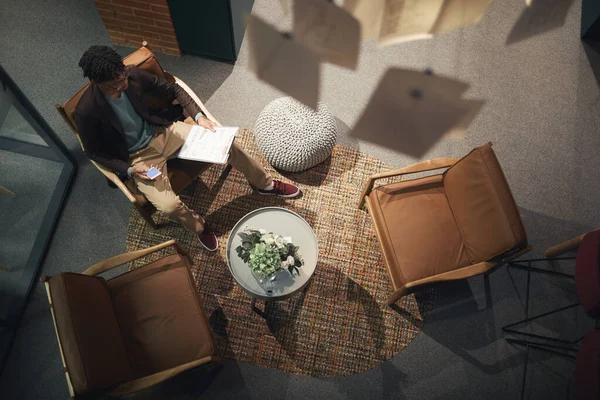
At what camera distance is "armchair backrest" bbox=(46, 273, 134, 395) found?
6.57 ft

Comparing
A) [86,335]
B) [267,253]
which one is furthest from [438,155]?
[86,335]

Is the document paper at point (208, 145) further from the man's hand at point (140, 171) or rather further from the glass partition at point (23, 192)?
the glass partition at point (23, 192)

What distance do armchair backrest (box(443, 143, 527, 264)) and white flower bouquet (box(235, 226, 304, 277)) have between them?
979 millimetres

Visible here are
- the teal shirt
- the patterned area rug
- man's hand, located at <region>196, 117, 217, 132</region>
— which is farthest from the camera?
the patterned area rug

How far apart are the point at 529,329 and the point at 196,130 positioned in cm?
248

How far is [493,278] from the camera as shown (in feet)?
10.3

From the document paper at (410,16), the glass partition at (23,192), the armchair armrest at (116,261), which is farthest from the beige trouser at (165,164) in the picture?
the document paper at (410,16)

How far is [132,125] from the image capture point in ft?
8.87

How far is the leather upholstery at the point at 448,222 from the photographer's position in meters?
2.41

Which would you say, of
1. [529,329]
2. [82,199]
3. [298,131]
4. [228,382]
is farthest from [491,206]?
[82,199]

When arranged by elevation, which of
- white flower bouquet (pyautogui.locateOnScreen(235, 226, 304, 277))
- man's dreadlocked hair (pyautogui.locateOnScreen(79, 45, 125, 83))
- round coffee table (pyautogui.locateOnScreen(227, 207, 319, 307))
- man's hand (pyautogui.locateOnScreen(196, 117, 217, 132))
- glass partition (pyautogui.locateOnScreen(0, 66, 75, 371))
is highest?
man's dreadlocked hair (pyautogui.locateOnScreen(79, 45, 125, 83))

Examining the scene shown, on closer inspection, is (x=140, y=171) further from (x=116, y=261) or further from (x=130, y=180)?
(x=116, y=261)

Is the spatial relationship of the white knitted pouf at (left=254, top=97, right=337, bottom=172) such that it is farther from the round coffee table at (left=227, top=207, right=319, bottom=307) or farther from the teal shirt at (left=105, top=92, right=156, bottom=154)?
the teal shirt at (left=105, top=92, right=156, bottom=154)

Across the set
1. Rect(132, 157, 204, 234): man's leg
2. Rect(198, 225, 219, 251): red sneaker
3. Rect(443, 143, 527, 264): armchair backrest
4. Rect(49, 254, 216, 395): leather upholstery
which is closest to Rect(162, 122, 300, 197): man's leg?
Rect(132, 157, 204, 234): man's leg
